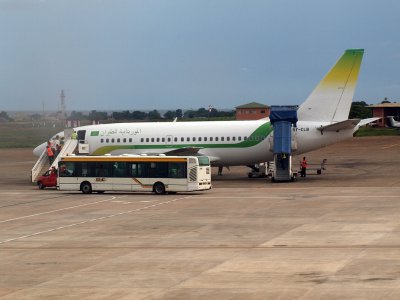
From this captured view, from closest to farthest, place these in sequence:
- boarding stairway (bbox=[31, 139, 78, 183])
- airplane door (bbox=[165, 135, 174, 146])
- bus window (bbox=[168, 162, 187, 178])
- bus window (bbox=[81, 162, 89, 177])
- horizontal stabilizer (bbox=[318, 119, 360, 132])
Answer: bus window (bbox=[168, 162, 187, 178])
bus window (bbox=[81, 162, 89, 177])
horizontal stabilizer (bbox=[318, 119, 360, 132])
boarding stairway (bbox=[31, 139, 78, 183])
airplane door (bbox=[165, 135, 174, 146])

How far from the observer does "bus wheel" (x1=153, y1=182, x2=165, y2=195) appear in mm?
55925

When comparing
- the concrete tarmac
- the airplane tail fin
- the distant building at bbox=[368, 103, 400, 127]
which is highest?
the distant building at bbox=[368, 103, 400, 127]

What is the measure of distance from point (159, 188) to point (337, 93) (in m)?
16.5

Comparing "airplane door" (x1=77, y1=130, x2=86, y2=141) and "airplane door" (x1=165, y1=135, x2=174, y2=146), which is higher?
"airplane door" (x1=77, y1=130, x2=86, y2=141)

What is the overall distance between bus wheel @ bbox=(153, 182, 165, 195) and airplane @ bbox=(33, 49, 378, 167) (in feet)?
33.5

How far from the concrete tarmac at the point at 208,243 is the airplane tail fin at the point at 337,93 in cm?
663

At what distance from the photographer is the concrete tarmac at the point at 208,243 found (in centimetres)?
2416

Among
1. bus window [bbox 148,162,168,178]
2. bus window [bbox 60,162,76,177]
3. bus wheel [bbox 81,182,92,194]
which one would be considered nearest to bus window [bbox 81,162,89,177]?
bus wheel [bbox 81,182,92,194]

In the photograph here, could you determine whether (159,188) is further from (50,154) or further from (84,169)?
(50,154)

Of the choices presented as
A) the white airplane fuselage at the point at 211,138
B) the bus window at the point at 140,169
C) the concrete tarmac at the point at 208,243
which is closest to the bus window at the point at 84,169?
the concrete tarmac at the point at 208,243

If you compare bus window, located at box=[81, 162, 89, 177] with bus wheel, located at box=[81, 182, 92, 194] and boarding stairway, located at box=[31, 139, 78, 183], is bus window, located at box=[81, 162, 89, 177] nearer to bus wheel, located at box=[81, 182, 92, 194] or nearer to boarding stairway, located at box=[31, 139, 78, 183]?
bus wheel, located at box=[81, 182, 92, 194]

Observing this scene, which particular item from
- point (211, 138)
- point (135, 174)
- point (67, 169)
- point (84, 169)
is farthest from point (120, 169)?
point (211, 138)

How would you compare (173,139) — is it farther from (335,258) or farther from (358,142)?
(358,142)

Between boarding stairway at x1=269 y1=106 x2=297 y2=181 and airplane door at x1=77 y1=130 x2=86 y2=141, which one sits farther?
airplane door at x1=77 y1=130 x2=86 y2=141
